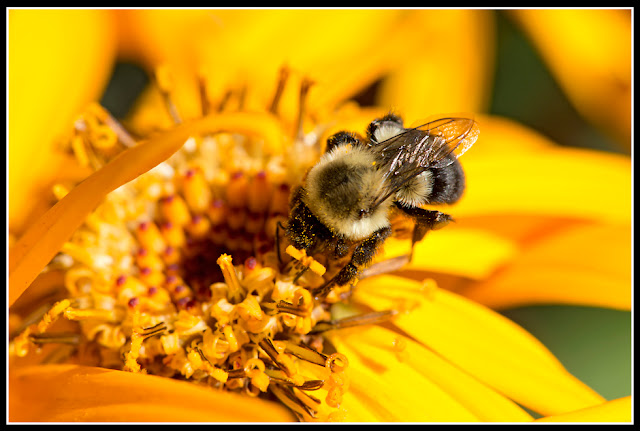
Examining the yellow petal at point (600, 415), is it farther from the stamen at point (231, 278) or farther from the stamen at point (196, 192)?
the stamen at point (196, 192)

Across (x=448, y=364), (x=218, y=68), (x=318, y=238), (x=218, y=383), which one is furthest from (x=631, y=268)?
(x=218, y=68)

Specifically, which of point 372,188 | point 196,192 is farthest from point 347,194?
point 196,192

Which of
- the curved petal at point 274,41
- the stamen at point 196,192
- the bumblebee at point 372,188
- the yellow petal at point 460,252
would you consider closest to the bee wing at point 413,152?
the bumblebee at point 372,188

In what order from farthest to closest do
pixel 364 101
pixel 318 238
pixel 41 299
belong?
pixel 364 101
pixel 41 299
pixel 318 238

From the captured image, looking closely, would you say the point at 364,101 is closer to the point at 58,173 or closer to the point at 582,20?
the point at 582,20

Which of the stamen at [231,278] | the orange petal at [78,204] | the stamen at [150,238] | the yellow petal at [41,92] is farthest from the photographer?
the yellow petal at [41,92]
